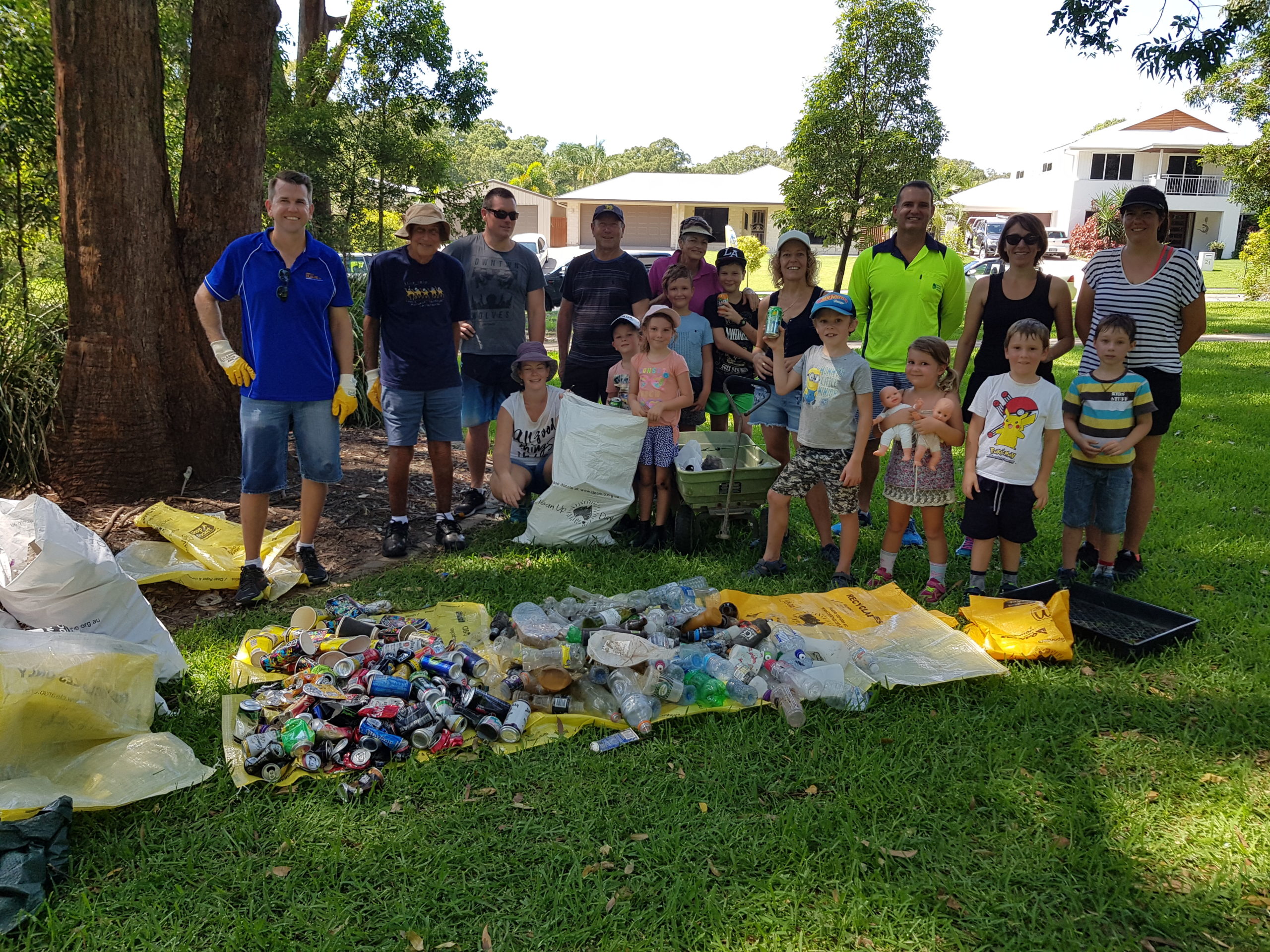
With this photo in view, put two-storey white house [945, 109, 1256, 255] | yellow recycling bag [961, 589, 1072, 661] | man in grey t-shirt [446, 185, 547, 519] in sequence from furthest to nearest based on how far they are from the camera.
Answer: two-storey white house [945, 109, 1256, 255] → man in grey t-shirt [446, 185, 547, 519] → yellow recycling bag [961, 589, 1072, 661]

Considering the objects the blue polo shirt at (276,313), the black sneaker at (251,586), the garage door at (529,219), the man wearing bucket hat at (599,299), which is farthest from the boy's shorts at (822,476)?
the garage door at (529,219)

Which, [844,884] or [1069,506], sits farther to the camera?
[1069,506]

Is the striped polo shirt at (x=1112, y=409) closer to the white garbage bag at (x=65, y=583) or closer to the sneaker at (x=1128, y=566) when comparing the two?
the sneaker at (x=1128, y=566)

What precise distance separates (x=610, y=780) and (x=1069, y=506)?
10.4ft

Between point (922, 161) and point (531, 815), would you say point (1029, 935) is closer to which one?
point (531, 815)

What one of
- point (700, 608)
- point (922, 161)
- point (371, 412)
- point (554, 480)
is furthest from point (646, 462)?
point (922, 161)

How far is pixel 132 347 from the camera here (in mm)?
5500

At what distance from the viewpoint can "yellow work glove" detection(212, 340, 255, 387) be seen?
4367mm

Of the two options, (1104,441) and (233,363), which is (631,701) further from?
(1104,441)

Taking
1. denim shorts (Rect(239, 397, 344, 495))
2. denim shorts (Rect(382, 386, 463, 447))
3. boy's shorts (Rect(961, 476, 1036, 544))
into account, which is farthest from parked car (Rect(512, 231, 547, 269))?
boy's shorts (Rect(961, 476, 1036, 544))

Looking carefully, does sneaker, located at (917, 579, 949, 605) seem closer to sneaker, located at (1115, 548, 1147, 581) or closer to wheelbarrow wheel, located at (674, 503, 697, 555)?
sneaker, located at (1115, 548, 1147, 581)

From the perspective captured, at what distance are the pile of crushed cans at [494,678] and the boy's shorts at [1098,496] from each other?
1.81 meters

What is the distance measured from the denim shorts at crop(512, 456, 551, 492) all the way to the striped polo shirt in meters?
3.21

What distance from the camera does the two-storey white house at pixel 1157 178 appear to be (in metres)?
42.2
